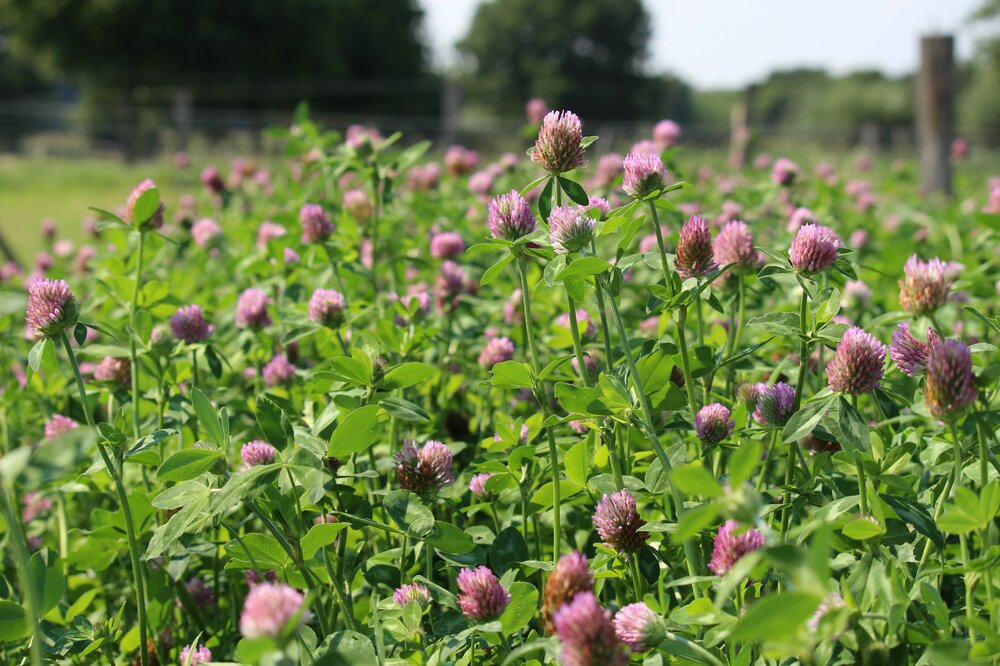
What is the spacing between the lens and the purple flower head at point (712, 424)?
950mm

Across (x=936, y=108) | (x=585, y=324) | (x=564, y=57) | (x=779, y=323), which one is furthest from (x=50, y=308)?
(x=564, y=57)

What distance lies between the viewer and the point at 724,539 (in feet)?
2.54

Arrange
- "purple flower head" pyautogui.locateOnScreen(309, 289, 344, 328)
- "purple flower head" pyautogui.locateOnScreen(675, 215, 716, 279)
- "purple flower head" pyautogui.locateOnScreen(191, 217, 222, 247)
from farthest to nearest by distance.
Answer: "purple flower head" pyautogui.locateOnScreen(191, 217, 222, 247) → "purple flower head" pyautogui.locateOnScreen(309, 289, 344, 328) → "purple flower head" pyautogui.locateOnScreen(675, 215, 716, 279)

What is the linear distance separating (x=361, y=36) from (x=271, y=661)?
95.3 feet

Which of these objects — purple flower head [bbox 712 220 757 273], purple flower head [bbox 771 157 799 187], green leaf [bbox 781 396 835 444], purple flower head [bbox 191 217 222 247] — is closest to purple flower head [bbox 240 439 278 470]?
green leaf [bbox 781 396 835 444]

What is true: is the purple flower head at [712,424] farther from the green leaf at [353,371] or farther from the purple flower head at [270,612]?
the purple flower head at [270,612]

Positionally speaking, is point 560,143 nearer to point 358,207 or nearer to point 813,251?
point 813,251

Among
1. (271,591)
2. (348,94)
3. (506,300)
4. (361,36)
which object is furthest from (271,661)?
(361,36)

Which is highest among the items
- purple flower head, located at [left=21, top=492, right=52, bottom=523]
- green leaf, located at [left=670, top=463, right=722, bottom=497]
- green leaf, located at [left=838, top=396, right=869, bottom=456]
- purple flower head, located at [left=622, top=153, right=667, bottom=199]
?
purple flower head, located at [left=622, top=153, right=667, bottom=199]

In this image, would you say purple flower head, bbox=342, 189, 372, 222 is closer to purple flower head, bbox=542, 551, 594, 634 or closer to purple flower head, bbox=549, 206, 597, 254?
purple flower head, bbox=549, 206, 597, 254

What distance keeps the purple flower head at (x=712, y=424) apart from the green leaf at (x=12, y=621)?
2.40ft

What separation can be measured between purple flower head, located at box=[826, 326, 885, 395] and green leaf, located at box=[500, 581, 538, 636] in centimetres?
37

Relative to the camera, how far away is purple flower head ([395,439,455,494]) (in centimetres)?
100

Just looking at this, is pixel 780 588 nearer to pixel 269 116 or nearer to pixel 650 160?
pixel 650 160
